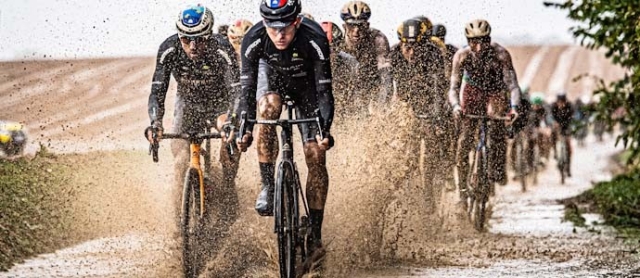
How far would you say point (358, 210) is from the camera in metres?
11.6

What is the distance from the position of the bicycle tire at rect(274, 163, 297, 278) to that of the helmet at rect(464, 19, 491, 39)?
5.55m

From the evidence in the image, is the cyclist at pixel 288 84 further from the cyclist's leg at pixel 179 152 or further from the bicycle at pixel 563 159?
the bicycle at pixel 563 159

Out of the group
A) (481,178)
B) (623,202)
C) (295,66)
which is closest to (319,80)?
(295,66)

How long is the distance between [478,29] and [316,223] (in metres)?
5.10

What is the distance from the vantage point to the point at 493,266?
11.4m

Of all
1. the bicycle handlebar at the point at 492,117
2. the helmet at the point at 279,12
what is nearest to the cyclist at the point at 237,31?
the bicycle handlebar at the point at 492,117

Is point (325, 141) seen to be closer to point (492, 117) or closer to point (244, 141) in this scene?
point (244, 141)

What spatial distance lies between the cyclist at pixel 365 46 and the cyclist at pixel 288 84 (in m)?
3.90

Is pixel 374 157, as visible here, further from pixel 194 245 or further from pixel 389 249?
pixel 194 245

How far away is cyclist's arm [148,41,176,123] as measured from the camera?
35.9ft

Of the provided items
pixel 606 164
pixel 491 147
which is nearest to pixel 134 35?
pixel 491 147

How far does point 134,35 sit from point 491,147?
147 inches

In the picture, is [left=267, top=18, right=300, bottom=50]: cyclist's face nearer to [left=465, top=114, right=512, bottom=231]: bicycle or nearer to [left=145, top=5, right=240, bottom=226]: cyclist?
[left=145, top=5, right=240, bottom=226]: cyclist

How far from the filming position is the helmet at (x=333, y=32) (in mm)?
14562
